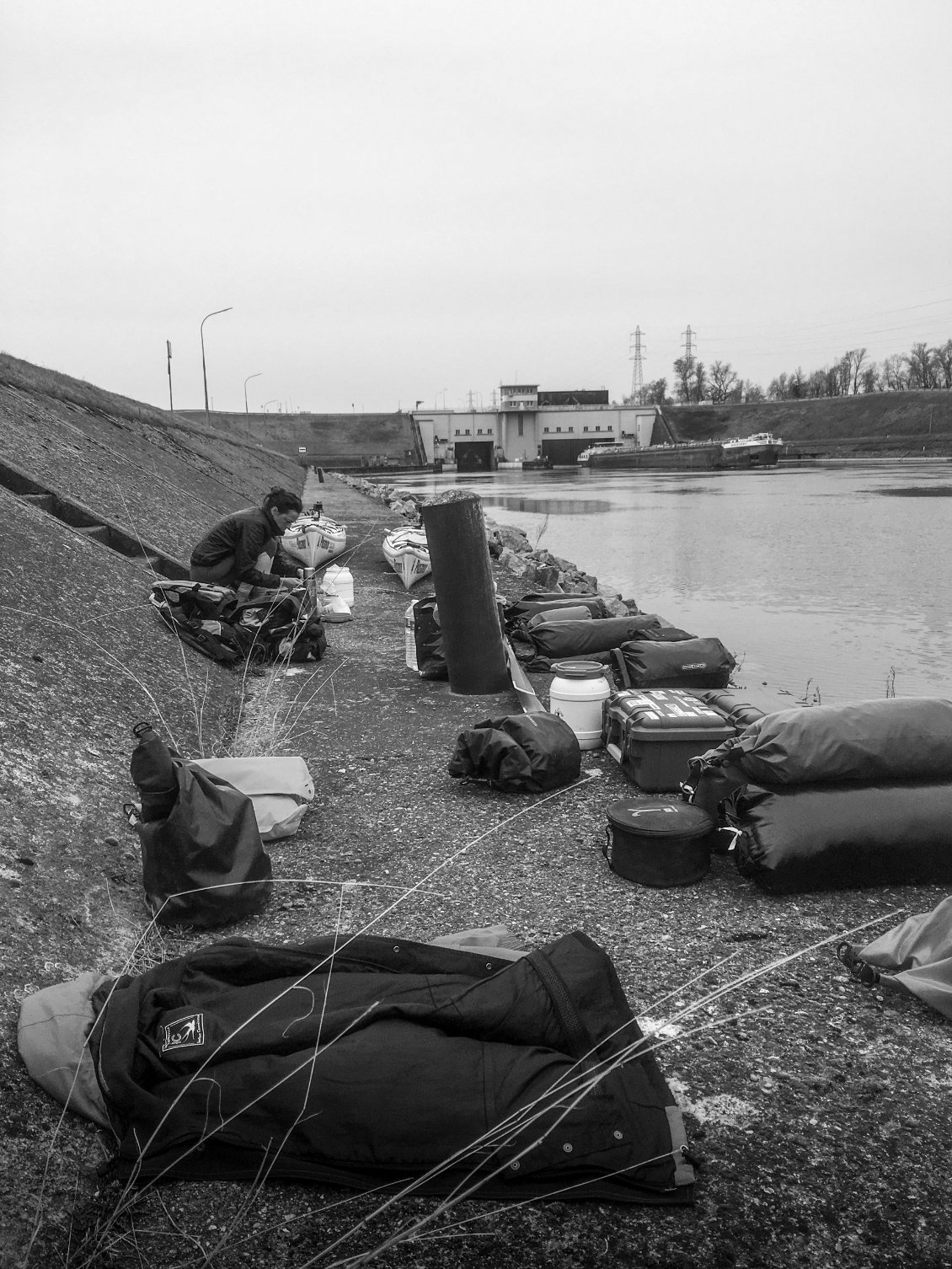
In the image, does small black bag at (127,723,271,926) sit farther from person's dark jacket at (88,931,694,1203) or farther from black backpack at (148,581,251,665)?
black backpack at (148,581,251,665)

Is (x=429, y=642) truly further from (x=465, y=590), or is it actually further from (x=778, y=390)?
(x=778, y=390)

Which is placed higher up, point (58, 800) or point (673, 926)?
point (58, 800)

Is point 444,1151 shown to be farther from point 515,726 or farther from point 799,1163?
point 515,726

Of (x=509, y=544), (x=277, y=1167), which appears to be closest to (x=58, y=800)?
(x=277, y=1167)

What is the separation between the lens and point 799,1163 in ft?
7.97

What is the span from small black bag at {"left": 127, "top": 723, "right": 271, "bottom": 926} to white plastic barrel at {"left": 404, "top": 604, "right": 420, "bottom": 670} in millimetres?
3823

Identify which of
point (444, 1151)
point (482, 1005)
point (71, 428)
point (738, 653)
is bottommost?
point (738, 653)

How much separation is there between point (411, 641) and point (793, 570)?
47.0 feet

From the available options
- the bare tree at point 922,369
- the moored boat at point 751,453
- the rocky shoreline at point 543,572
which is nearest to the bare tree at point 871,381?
the bare tree at point 922,369

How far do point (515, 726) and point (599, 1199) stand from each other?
9.54 ft

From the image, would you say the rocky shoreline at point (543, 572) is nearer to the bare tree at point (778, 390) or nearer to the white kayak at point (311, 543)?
the white kayak at point (311, 543)

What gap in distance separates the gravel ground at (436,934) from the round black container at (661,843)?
7 centimetres

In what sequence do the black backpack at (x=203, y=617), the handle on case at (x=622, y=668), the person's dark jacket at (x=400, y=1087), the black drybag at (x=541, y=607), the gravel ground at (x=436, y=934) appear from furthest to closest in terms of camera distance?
the black drybag at (x=541, y=607)
the black backpack at (x=203, y=617)
the handle on case at (x=622, y=668)
the person's dark jacket at (x=400, y=1087)
the gravel ground at (x=436, y=934)

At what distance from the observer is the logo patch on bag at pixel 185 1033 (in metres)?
2.48
